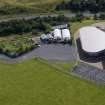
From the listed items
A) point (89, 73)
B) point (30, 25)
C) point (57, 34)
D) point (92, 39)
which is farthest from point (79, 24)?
point (89, 73)

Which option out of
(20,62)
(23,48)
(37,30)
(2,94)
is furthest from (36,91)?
(37,30)

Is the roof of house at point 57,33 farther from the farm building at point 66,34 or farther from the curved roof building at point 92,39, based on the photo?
the curved roof building at point 92,39

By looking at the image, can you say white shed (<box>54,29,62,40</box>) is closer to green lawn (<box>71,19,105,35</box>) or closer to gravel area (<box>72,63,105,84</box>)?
green lawn (<box>71,19,105,35</box>)

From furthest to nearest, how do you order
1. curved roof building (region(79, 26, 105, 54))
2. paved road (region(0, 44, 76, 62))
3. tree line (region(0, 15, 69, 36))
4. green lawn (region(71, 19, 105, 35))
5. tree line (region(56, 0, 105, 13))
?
tree line (region(56, 0, 105, 13))
tree line (region(0, 15, 69, 36))
green lawn (region(71, 19, 105, 35))
paved road (region(0, 44, 76, 62))
curved roof building (region(79, 26, 105, 54))

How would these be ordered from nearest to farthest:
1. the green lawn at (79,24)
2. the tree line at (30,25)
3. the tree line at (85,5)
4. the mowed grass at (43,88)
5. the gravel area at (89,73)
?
1. the mowed grass at (43,88)
2. the gravel area at (89,73)
3. the green lawn at (79,24)
4. the tree line at (30,25)
5. the tree line at (85,5)

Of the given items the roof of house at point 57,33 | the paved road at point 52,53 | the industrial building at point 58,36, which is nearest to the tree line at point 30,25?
the roof of house at point 57,33

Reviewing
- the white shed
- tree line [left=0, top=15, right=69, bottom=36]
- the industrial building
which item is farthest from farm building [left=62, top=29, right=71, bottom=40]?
tree line [left=0, top=15, right=69, bottom=36]

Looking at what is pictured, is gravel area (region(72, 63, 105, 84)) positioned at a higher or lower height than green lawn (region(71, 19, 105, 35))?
lower
